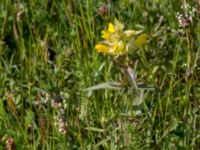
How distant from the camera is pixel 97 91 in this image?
7.48ft

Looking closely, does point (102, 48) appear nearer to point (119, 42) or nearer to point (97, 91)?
point (119, 42)

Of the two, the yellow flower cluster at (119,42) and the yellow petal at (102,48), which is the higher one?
the yellow flower cluster at (119,42)

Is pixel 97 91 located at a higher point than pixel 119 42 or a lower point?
lower

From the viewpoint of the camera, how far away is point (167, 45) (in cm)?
263

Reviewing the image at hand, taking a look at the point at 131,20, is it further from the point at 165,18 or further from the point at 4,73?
the point at 4,73

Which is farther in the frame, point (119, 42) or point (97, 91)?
point (97, 91)

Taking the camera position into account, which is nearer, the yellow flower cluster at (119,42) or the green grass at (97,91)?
the yellow flower cluster at (119,42)

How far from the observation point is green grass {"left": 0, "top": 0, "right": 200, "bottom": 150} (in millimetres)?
2006

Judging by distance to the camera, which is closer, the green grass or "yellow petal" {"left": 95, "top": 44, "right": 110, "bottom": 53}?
"yellow petal" {"left": 95, "top": 44, "right": 110, "bottom": 53}

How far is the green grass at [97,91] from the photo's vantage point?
2.01 m

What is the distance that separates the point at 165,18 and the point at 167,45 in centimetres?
22

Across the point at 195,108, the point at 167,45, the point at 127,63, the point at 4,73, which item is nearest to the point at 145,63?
the point at 167,45

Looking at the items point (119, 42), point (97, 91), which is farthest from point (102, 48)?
point (97, 91)

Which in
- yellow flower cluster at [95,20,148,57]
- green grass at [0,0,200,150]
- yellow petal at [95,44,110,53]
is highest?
yellow flower cluster at [95,20,148,57]
